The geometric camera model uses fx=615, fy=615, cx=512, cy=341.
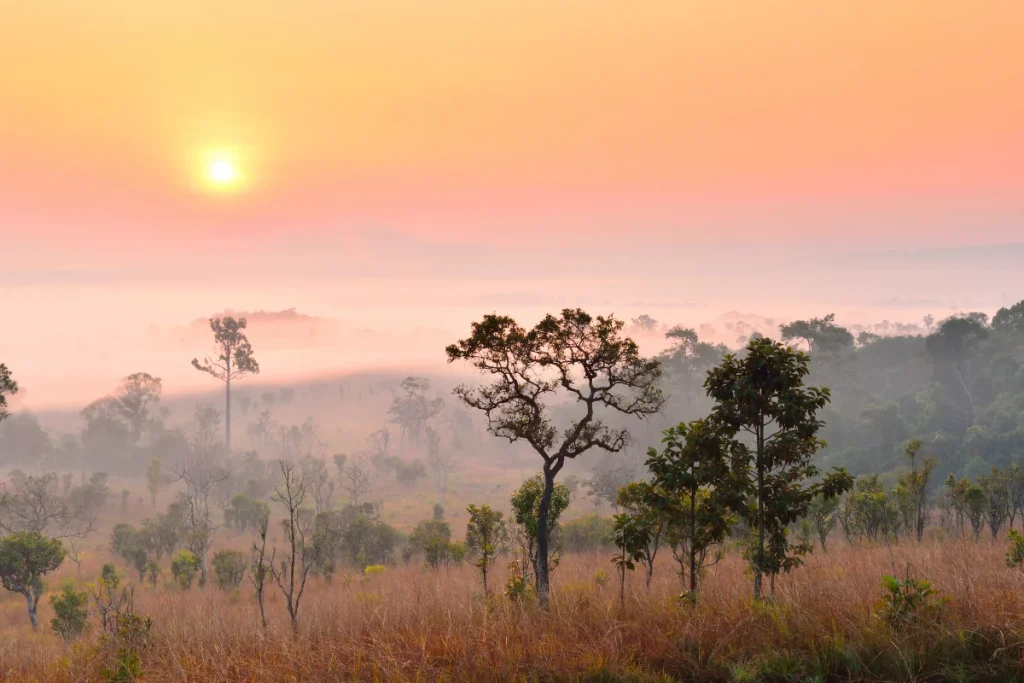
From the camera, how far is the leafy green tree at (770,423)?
12.3 meters

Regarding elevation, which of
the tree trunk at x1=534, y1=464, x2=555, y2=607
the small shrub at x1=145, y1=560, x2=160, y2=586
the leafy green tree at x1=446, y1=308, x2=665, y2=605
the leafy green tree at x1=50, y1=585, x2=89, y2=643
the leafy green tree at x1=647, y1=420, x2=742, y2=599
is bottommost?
the small shrub at x1=145, y1=560, x2=160, y2=586

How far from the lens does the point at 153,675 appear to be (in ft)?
33.9

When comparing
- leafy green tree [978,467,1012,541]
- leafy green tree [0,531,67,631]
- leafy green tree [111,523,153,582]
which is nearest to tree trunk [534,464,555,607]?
→ leafy green tree [978,467,1012,541]

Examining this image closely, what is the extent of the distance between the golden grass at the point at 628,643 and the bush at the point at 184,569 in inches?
1175

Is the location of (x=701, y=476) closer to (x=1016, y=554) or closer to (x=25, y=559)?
(x=1016, y=554)

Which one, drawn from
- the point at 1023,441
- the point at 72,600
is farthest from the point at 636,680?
the point at 1023,441

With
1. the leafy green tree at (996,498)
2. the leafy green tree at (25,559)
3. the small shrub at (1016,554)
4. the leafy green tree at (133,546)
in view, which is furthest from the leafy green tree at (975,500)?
the leafy green tree at (133,546)

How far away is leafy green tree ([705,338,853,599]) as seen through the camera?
12297 millimetres

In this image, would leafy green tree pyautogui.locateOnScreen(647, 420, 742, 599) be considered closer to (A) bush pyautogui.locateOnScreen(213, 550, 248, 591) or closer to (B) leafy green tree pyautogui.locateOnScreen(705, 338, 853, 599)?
(B) leafy green tree pyautogui.locateOnScreen(705, 338, 853, 599)

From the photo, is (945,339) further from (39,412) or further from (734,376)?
(39,412)

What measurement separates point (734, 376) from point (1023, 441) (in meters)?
60.4

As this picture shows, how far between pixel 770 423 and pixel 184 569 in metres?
40.6

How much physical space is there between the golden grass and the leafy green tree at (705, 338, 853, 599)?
142 centimetres

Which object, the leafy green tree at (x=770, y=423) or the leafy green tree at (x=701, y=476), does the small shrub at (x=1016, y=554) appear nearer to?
the leafy green tree at (x=770, y=423)
